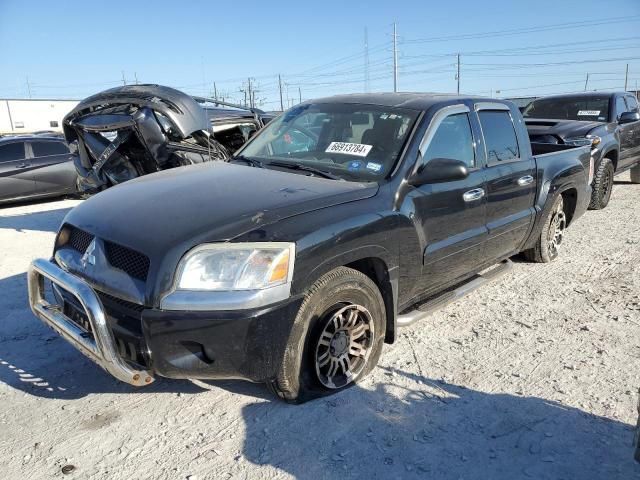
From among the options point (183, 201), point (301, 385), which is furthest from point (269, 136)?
point (301, 385)

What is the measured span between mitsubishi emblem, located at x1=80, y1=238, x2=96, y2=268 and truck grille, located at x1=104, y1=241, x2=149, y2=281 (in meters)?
0.10

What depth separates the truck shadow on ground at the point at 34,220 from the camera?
781 centimetres

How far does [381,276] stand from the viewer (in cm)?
319

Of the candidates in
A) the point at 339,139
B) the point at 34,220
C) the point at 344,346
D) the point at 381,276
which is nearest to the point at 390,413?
the point at 344,346

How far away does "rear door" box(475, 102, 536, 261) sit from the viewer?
4.14 metres

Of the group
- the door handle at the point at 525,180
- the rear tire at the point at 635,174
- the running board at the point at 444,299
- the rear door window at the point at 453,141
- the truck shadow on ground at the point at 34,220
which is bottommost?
the rear tire at the point at 635,174

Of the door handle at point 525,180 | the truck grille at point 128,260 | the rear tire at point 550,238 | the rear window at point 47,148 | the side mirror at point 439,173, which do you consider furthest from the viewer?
the rear window at point 47,148

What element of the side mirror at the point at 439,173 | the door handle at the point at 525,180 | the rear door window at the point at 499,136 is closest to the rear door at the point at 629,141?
the door handle at the point at 525,180

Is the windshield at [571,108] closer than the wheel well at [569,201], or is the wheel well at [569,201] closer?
the wheel well at [569,201]

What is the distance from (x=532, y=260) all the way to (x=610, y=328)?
1.66m

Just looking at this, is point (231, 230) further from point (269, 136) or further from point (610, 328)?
point (610, 328)

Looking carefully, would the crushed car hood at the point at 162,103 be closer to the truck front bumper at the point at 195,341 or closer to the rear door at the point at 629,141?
the truck front bumper at the point at 195,341

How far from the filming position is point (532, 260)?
18.1 feet

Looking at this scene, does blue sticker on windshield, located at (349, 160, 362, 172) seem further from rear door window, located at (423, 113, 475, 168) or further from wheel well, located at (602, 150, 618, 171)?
wheel well, located at (602, 150, 618, 171)
